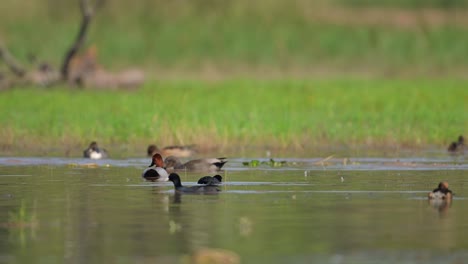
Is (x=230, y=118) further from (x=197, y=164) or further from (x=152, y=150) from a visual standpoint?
(x=197, y=164)

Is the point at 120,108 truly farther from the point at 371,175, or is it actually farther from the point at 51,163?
the point at 371,175

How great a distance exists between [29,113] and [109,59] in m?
24.1

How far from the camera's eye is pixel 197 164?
22266 mm

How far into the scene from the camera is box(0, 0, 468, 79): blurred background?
180 feet

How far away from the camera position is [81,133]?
2783 cm

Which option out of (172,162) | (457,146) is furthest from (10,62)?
(172,162)

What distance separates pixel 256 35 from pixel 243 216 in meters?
43.7

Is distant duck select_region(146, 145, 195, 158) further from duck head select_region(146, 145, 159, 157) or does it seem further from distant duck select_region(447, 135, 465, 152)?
distant duck select_region(447, 135, 465, 152)

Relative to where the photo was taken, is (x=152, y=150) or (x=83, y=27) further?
(x=83, y=27)

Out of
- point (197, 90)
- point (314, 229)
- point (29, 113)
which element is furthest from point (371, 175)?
point (197, 90)

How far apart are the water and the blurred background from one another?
103 ft

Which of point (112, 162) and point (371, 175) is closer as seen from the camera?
point (371, 175)

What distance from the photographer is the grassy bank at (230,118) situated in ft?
89.4

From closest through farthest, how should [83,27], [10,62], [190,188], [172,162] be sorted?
[190,188] < [172,162] < [10,62] < [83,27]
